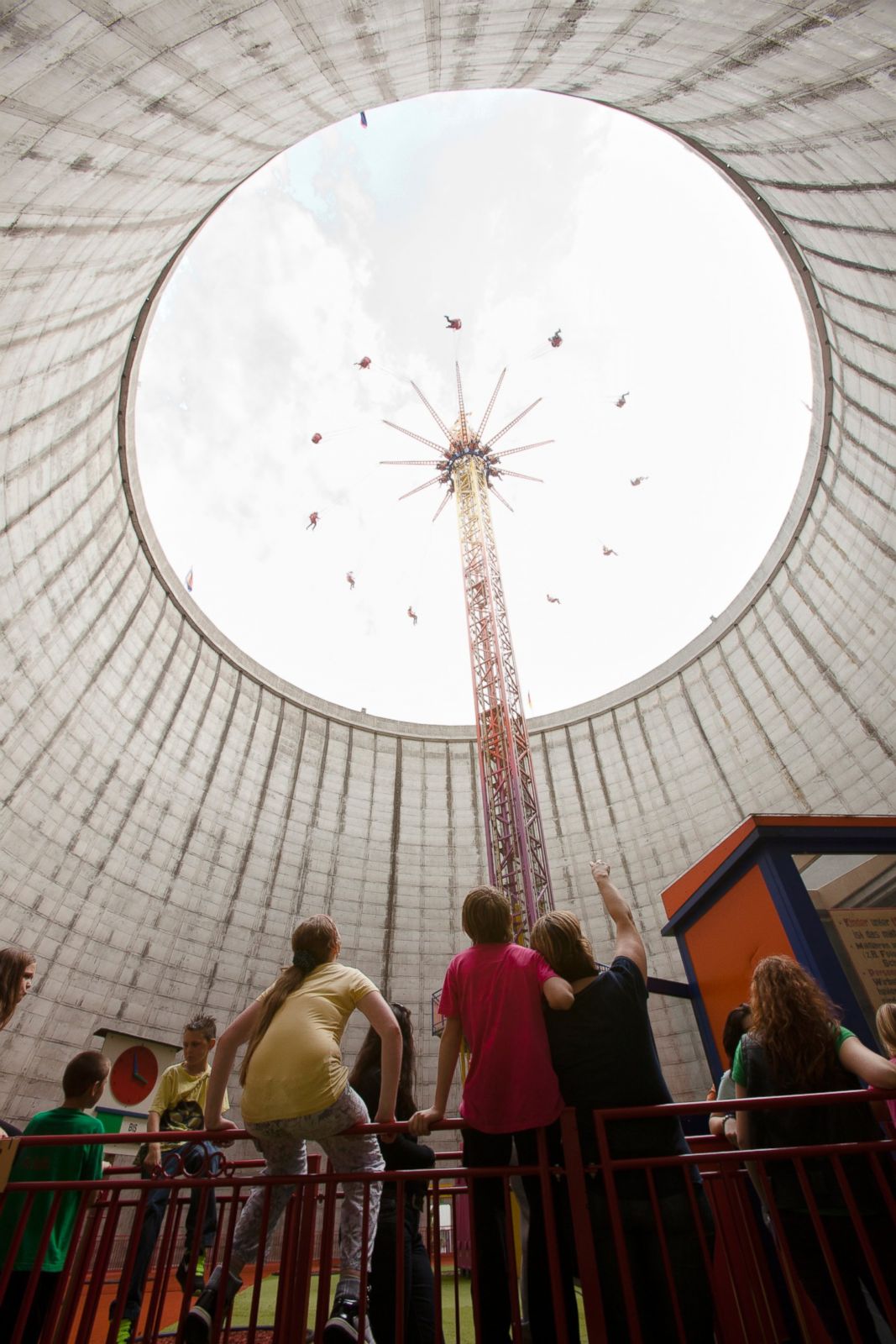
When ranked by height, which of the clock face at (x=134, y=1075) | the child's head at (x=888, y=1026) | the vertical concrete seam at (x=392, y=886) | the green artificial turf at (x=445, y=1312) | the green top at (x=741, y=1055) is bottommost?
the green artificial turf at (x=445, y=1312)

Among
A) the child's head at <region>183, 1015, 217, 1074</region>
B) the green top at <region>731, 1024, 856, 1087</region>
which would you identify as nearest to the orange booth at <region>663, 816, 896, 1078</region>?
the green top at <region>731, 1024, 856, 1087</region>

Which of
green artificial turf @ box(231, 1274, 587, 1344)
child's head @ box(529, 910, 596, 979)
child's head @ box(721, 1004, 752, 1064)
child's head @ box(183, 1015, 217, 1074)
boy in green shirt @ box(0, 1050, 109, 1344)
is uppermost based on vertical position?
child's head @ box(183, 1015, 217, 1074)

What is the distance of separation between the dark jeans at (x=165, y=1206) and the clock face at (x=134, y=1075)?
9.40 metres

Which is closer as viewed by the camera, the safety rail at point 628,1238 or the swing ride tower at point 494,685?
the safety rail at point 628,1238

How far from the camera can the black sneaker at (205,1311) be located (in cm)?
228

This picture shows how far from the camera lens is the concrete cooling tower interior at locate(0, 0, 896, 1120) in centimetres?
573

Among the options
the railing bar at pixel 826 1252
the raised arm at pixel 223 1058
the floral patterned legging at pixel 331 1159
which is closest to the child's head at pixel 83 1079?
the raised arm at pixel 223 1058

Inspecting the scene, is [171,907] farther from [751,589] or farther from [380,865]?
[751,589]

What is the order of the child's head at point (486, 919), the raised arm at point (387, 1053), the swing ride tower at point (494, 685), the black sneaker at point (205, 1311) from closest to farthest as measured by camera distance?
the black sneaker at point (205, 1311) < the raised arm at point (387, 1053) < the child's head at point (486, 919) < the swing ride tower at point (494, 685)

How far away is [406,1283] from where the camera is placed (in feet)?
8.25

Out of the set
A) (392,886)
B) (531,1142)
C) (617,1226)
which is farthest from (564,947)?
(392,886)

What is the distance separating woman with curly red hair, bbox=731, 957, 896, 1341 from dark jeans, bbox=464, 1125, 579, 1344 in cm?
82

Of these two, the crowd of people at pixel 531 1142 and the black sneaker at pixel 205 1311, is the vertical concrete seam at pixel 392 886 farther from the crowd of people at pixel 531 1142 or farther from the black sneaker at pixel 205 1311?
the black sneaker at pixel 205 1311

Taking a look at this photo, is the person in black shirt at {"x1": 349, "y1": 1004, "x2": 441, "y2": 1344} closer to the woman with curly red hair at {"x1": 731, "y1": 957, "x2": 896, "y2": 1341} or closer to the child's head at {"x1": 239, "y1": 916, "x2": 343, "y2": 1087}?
the child's head at {"x1": 239, "y1": 916, "x2": 343, "y2": 1087}
